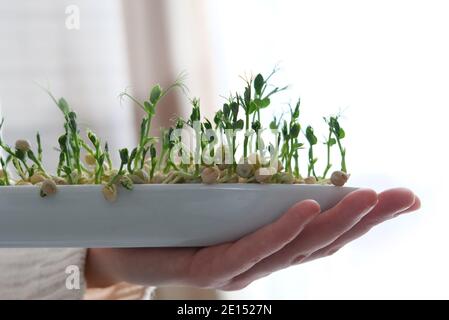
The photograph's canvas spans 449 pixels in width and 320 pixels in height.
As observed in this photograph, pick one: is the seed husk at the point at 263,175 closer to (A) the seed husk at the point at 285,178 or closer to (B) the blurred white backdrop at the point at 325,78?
(A) the seed husk at the point at 285,178

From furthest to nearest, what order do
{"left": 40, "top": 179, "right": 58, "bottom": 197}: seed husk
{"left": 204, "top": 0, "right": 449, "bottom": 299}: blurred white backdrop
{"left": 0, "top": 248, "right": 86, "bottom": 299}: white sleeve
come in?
1. {"left": 204, "top": 0, "right": 449, "bottom": 299}: blurred white backdrop
2. {"left": 0, "top": 248, "right": 86, "bottom": 299}: white sleeve
3. {"left": 40, "top": 179, "right": 58, "bottom": 197}: seed husk

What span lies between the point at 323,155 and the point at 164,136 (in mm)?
942

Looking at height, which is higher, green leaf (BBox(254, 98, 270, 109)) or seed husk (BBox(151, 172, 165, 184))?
green leaf (BBox(254, 98, 270, 109))

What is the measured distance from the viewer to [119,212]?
13.1 inches

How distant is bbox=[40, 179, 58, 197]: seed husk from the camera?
331 millimetres

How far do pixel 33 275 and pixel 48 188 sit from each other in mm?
522

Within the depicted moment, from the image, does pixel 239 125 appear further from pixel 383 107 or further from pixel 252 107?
pixel 383 107

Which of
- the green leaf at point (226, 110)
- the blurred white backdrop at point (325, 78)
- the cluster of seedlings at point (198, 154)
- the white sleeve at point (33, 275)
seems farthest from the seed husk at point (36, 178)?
the blurred white backdrop at point (325, 78)

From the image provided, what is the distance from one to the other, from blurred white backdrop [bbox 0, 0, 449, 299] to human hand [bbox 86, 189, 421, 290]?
780 mm

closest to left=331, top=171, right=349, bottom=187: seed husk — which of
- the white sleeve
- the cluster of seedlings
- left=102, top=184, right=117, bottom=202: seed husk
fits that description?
the cluster of seedlings

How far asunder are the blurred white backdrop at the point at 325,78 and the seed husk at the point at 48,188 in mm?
879

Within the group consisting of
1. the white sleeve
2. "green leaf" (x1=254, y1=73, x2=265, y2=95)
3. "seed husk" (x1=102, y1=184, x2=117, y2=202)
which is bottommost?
the white sleeve

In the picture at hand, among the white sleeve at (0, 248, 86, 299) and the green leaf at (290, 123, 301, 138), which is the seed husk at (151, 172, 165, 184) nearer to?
the green leaf at (290, 123, 301, 138)

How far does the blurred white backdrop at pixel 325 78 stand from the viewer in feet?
4.08
